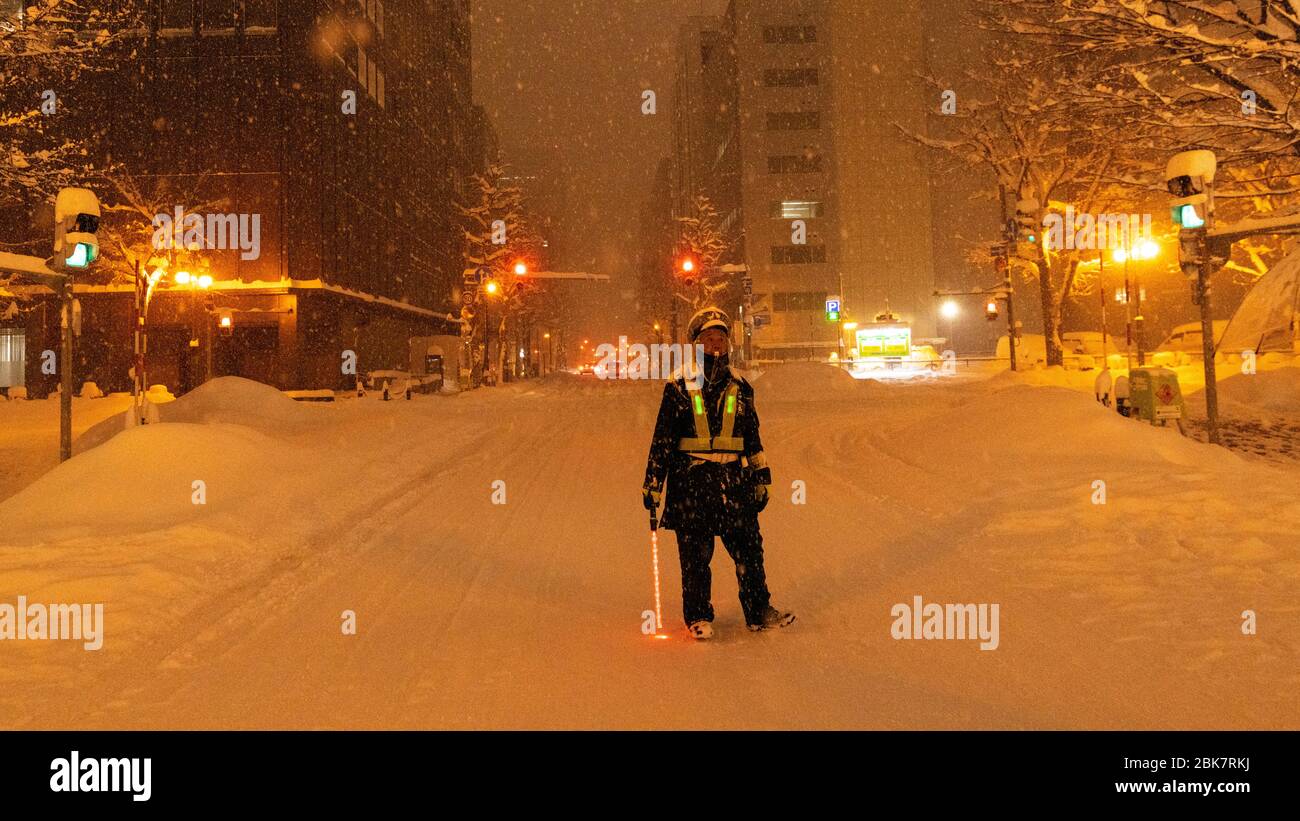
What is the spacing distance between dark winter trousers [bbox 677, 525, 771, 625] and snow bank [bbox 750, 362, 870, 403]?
27.0m

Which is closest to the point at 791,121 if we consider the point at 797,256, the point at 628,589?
the point at 797,256

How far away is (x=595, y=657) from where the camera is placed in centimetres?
512

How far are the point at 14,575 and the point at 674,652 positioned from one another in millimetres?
5198

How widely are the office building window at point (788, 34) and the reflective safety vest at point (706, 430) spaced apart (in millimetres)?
82273

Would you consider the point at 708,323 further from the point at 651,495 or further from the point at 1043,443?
the point at 1043,443

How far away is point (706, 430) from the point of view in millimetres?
5488

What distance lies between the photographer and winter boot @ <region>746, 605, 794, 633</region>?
5.61m

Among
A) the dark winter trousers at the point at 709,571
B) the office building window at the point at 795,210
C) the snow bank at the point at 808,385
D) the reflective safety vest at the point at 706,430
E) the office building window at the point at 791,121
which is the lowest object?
the dark winter trousers at the point at 709,571

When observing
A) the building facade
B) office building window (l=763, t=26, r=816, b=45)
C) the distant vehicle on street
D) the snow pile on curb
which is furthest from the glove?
office building window (l=763, t=26, r=816, b=45)

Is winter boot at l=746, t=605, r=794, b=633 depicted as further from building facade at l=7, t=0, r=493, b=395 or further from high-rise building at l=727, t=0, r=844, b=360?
high-rise building at l=727, t=0, r=844, b=360

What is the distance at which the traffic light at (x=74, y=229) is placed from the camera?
11391 millimetres

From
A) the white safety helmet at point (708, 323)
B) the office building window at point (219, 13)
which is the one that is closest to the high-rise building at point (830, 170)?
the office building window at point (219, 13)

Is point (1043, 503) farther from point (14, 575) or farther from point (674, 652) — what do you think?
point (14, 575)

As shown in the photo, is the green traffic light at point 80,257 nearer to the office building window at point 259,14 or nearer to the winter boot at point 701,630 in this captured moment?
the winter boot at point 701,630
